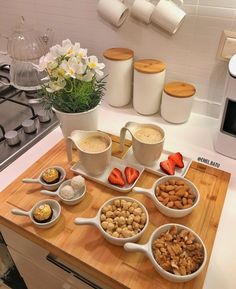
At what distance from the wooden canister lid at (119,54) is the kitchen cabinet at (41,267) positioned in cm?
61

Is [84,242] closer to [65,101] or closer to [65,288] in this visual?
[65,288]

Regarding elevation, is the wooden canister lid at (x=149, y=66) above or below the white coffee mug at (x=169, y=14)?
below

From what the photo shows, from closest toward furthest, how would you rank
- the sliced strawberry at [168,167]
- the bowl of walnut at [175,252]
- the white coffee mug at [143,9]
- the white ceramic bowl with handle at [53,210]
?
1. the bowl of walnut at [175,252]
2. the white ceramic bowl with handle at [53,210]
3. the sliced strawberry at [168,167]
4. the white coffee mug at [143,9]

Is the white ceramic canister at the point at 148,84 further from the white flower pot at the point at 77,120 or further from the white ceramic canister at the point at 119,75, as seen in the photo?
the white flower pot at the point at 77,120

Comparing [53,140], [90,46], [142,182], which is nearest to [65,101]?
[53,140]

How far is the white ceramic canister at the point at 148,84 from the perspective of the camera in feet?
2.84

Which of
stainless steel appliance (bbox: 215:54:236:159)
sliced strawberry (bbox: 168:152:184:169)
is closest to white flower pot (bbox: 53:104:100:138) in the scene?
sliced strawberry (bbox: 168:152:184:169)

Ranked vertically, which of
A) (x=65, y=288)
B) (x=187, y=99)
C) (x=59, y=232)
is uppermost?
(x=187, y=99)

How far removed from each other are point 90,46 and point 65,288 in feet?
2.75

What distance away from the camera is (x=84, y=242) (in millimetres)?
582

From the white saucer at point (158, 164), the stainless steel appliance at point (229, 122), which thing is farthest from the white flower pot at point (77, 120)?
the stainless steel appliance at point (229, 122)

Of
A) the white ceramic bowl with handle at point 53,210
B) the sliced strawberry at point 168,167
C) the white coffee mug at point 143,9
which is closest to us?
the white ceramic bowl with handle at point 53,210

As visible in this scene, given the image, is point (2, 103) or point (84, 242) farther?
point (2, 103)

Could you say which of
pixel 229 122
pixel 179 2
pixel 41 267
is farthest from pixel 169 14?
pixel 41 267
